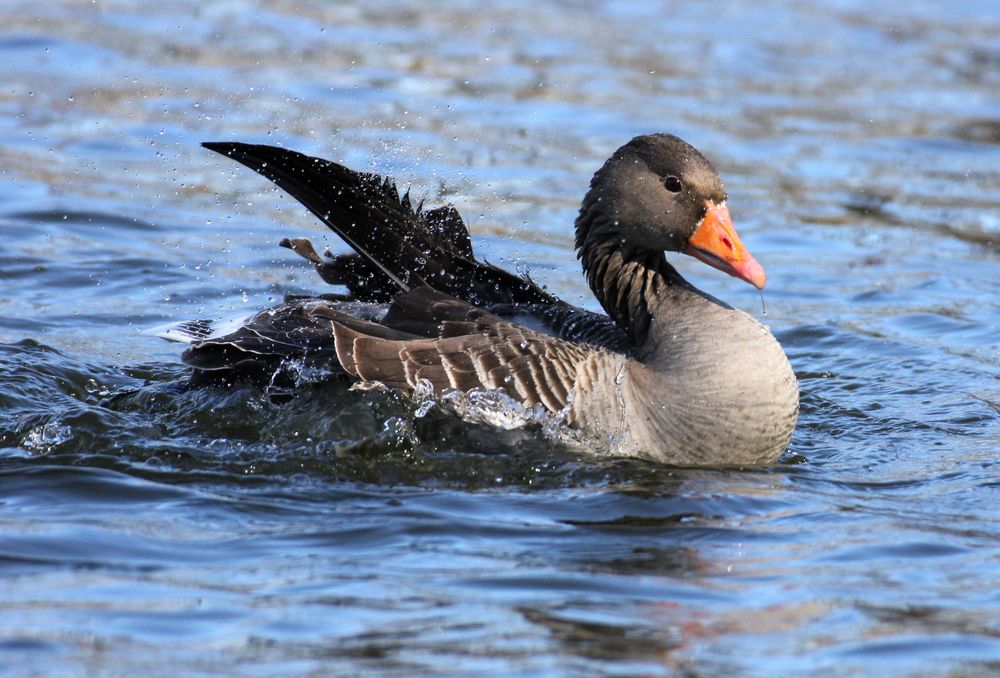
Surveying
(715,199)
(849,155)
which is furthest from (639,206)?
(849,155)

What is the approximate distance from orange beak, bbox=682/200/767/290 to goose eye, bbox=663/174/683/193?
7.1 inches

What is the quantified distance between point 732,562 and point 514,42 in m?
13.8

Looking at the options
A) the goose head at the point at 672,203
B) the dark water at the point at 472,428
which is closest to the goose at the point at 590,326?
the goose head at the point at 672,203

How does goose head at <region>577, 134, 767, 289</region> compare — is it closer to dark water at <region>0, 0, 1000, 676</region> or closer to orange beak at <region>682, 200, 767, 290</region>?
orange beak at <region>682, 200, 767, 290</region>

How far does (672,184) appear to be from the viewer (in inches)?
316

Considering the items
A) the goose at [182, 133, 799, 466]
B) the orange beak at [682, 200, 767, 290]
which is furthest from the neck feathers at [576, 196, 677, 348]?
the orange beak at [682, 200, 767, 290]

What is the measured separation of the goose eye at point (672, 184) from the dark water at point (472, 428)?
163 centimetres

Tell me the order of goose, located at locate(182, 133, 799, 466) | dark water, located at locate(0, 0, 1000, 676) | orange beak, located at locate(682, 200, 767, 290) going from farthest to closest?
orange beak, located at locate(682, 200, 767, 290) → goose, located at locate(182, 133, 799, 466) → dark water, located at locate(0, 0, 1000, 676)

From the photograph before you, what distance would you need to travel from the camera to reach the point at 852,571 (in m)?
6.44

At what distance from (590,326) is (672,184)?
41.2 inches

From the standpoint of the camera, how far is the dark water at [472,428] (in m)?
5.77

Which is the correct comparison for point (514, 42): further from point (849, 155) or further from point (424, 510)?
point (424, 510)

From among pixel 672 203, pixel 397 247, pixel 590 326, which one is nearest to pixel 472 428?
pixel 590 326

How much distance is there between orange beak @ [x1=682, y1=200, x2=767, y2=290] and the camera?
794cm
